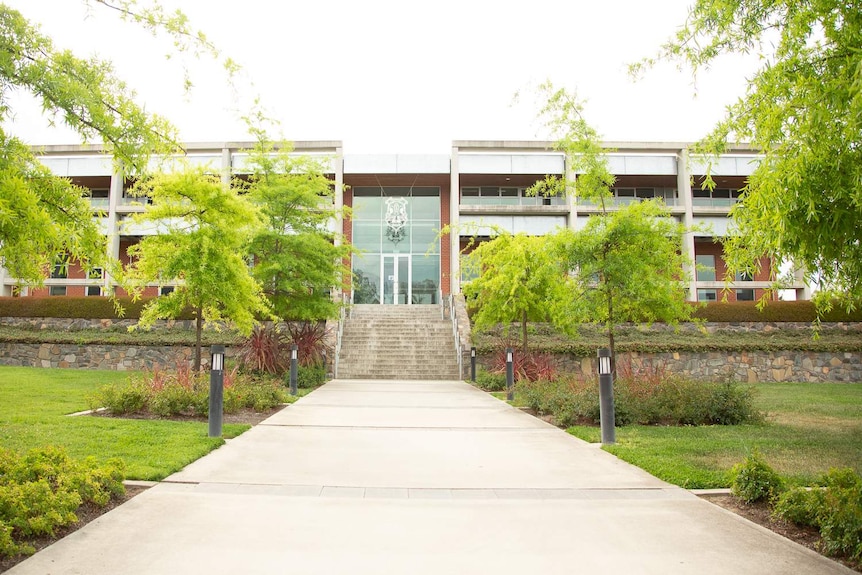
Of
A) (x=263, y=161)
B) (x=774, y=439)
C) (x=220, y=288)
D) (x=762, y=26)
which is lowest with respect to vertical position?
(x=774, y=439)

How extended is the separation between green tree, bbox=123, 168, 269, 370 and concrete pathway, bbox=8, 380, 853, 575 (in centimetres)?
444

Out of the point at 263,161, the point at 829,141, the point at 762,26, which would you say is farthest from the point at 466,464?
the point at 263,161

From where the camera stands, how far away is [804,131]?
397cm

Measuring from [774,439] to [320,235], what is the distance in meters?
12.7

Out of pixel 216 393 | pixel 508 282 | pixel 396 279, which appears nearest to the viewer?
pixel 216 393

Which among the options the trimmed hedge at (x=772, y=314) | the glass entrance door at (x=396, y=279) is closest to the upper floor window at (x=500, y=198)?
the glass entrance door at (x=396, y=279)

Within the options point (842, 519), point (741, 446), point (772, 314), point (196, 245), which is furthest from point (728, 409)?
point (772, 314)

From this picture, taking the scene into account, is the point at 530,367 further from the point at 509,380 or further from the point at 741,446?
the point at 741,446

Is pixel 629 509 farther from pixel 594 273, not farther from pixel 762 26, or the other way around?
pixel 594 273

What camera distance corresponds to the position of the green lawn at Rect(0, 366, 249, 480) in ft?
20.1

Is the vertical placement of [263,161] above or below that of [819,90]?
above

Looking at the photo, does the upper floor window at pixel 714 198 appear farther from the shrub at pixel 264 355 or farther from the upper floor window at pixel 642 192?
the shrub at pixel 264 355

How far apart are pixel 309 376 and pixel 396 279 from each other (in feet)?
60.2

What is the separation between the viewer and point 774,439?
8047 mm
